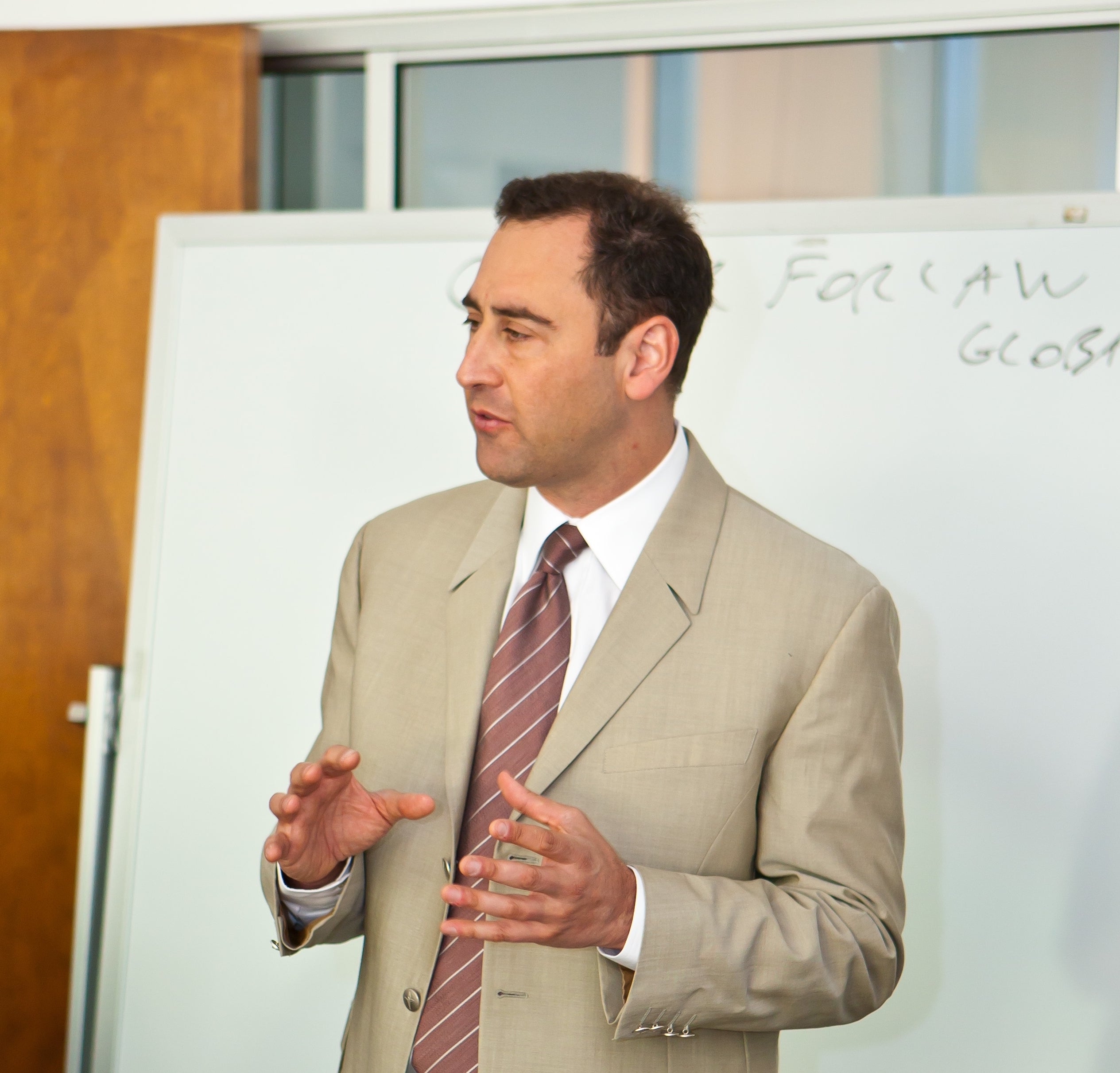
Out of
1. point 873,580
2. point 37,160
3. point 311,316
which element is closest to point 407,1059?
point 873,580

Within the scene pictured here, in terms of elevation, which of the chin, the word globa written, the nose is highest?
the word globa written

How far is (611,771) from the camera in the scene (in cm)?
112

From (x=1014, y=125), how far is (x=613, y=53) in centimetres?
70

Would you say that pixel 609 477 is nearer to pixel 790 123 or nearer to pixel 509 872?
pixel 509 872

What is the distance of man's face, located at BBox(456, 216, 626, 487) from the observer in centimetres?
119

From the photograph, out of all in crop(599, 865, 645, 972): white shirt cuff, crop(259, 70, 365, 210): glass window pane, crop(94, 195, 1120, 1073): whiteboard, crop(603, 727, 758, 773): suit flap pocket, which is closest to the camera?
crop(599, 865, 645, 972): white shirt cuff

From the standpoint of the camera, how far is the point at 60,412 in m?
2.10

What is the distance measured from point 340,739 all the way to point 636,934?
Result: 450 millimetres

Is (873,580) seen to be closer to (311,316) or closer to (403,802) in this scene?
(403,802)

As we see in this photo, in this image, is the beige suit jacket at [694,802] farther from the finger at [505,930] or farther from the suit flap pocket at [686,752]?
the finger at [505,930]

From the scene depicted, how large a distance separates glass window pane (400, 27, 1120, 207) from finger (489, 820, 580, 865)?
141 centimetres

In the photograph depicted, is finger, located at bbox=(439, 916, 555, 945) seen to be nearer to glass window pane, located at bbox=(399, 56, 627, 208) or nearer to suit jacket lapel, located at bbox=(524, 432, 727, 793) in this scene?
suit jacket lapel, located at bbox=(524, 432, 727, 793)

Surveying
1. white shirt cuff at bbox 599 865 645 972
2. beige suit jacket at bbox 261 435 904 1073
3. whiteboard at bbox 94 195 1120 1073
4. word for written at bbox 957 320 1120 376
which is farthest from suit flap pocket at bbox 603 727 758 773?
word for written at bbox 957 320 1120 376

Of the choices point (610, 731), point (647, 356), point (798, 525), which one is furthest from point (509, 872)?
point (798, 525)
